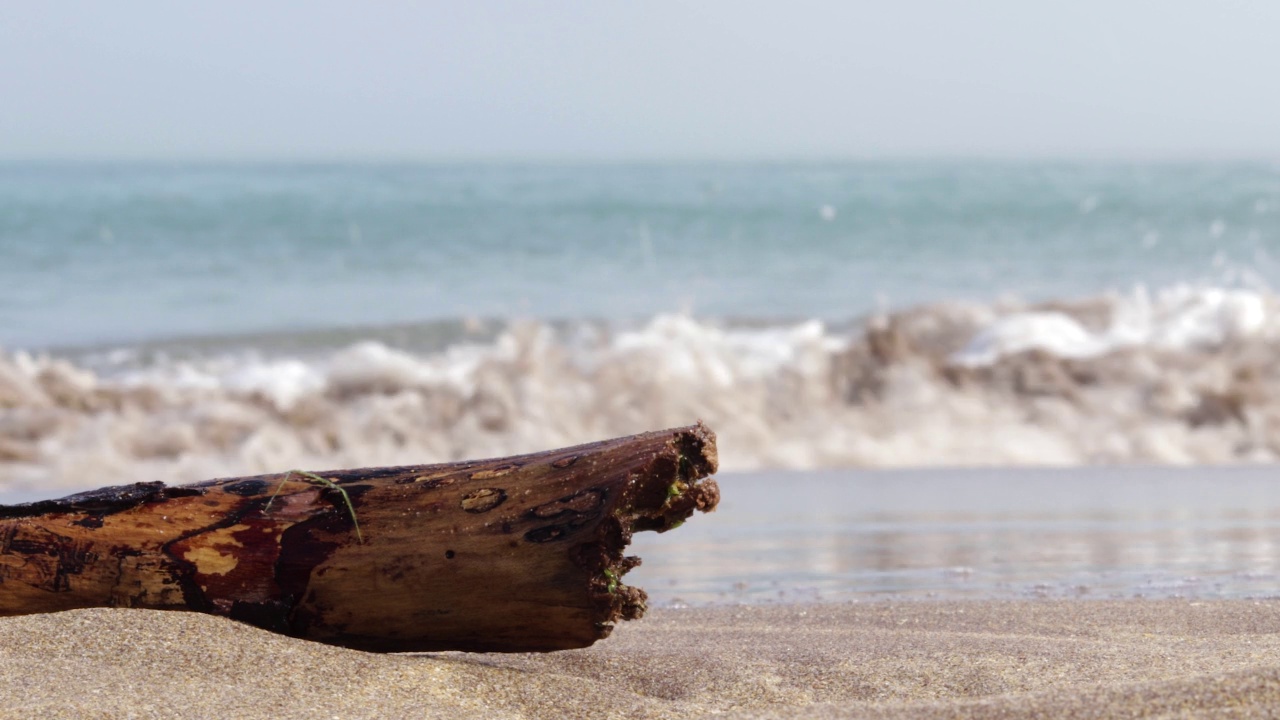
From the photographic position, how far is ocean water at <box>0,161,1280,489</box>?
8258 mm

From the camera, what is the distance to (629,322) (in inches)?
473

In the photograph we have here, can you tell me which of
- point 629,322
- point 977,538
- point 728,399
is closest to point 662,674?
point 977,538

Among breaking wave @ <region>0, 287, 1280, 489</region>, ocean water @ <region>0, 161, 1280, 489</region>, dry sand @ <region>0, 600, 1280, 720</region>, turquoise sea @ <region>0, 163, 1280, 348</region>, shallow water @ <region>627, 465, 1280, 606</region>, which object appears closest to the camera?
dry sand @ <region>0, 600, 1280, 720</region>

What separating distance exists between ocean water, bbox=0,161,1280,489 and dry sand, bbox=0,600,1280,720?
4720mm

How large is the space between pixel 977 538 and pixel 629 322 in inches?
276

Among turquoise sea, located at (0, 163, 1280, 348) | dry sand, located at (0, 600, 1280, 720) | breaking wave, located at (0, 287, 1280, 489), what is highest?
turquoise sea, located at (0, 163, 1280, 348)

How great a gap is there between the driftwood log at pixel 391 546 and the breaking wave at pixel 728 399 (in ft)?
16.0

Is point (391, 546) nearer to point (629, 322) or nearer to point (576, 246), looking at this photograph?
point (629, 322)

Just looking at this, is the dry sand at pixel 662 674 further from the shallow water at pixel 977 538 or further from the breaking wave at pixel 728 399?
the breaking wave at pixel 728 399

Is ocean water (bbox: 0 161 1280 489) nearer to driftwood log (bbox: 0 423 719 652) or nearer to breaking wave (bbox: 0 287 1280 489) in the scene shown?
breaking wave (bbox: 0 287 1280 489)

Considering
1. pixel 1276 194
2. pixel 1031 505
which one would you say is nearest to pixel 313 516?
pixel 1031 505

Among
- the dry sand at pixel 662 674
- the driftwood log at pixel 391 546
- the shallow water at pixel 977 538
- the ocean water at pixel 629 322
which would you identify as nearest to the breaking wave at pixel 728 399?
the ocean water at pixel 629 322

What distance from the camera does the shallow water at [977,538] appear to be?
4.29 meters

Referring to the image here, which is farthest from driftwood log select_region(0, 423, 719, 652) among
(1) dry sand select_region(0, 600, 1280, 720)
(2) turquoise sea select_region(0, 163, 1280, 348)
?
(2) turquoise sea select_region(0, 163, 1280, 348)
